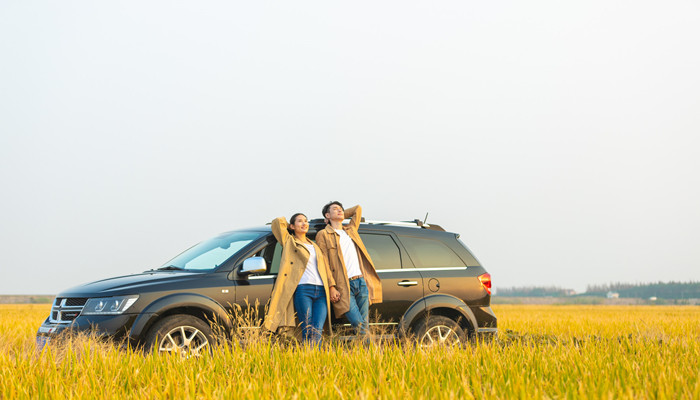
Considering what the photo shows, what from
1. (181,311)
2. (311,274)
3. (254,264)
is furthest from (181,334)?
(311,274)

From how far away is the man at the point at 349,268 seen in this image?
8469 mm

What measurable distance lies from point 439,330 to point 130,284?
4.02m

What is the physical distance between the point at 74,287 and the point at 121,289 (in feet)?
3.51

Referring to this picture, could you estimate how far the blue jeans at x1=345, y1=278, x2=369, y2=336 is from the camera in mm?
8438

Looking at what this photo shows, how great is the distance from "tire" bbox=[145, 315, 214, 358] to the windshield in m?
0.80

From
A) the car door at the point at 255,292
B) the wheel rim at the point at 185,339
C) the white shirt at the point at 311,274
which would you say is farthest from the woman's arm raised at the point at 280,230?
the wheel rim at the point at 185,339

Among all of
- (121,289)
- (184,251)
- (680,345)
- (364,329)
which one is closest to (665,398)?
(680,345)

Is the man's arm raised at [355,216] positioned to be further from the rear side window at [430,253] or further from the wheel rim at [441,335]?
the wheel rim at [441,335]

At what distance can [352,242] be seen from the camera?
28.8 ft

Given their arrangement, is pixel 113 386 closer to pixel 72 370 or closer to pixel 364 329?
pixel 72 370

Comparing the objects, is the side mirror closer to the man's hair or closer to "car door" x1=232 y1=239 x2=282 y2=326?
"car door" x1=232 y1=239 x2=282 y2=326

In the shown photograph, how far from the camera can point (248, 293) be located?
834 centimetres

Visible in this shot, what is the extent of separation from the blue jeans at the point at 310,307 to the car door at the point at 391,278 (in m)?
0.87

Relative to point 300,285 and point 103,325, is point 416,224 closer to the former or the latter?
point 300,285
